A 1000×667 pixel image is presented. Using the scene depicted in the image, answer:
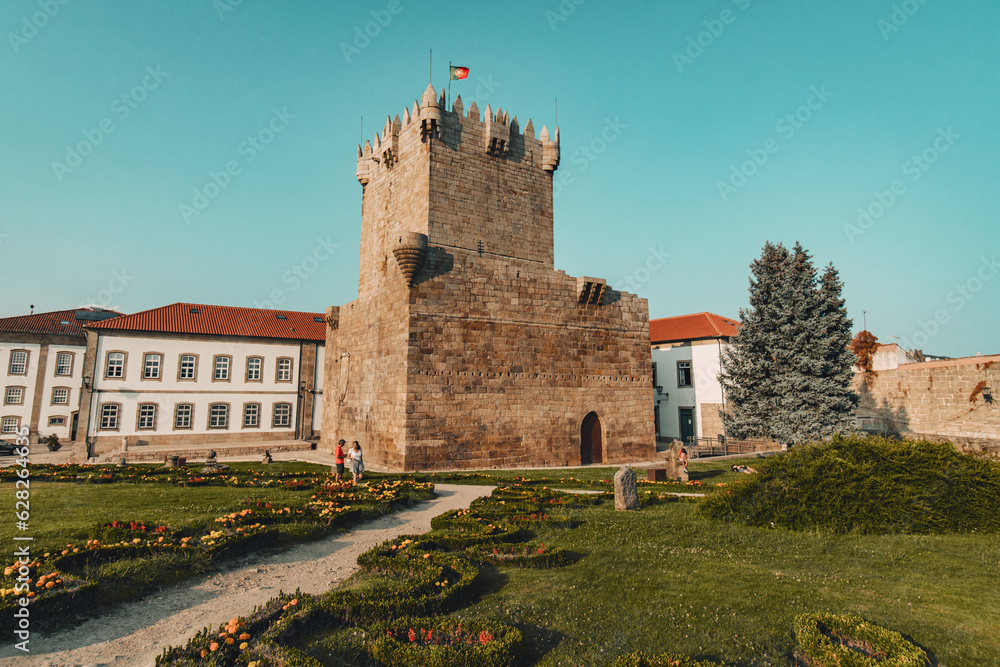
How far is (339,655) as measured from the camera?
5.37m

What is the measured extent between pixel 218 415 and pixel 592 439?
80.8ft

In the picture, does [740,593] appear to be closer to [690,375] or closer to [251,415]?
[690,375]

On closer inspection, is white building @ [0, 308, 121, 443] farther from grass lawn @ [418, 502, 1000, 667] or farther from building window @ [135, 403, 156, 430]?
grass lawn @ [418, 502, 1000, 667]

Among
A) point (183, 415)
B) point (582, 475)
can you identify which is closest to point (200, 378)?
point (183, 415)


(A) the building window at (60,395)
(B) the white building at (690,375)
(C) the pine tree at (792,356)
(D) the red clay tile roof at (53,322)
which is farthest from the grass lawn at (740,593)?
(A) the building window at (60,395)

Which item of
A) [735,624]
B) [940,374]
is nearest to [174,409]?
[735,624]

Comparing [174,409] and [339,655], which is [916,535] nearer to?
[339,655]

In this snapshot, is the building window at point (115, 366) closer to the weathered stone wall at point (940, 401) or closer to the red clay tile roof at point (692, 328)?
the red clay tile roof at point (692, 328)

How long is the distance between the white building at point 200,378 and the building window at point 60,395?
8226 mm

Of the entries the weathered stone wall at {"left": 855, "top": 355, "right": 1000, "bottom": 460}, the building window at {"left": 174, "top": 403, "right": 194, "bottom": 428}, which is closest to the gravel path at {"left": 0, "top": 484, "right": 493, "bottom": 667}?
the weathered stone wall at {"left": 855, "top": 355, "right": 1000, "bottom": 460}

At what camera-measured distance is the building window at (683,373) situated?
115 feet

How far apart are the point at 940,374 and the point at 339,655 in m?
30.7

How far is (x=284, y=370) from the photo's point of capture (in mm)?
35750

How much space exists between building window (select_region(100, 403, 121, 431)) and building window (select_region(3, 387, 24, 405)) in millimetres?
9501
